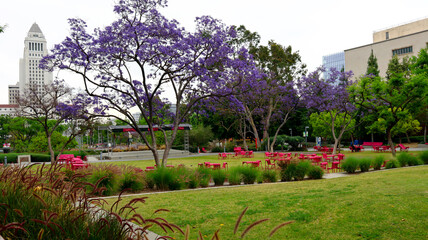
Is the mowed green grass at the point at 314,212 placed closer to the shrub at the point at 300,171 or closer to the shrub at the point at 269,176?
the shrub at the point at 269,176

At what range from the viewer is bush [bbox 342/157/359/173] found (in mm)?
15898

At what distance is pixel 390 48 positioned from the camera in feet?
200

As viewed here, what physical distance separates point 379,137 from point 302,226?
5617cm

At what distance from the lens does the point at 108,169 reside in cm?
1052

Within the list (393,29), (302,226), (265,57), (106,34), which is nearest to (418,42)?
(393,29)

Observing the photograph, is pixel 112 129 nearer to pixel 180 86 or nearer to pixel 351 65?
pixel 180 86

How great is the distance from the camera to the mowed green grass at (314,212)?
17.4ft

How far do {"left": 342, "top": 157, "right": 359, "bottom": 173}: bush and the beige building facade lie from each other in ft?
160

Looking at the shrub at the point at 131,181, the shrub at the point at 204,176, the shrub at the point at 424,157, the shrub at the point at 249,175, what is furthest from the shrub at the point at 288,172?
the shrub at the point at 424,157

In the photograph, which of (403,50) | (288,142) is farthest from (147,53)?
(403,50)

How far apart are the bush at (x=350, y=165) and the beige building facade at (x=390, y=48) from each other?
48.6m

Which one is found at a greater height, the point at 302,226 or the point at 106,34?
the point at 106,34

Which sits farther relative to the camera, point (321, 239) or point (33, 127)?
point (33, 127)

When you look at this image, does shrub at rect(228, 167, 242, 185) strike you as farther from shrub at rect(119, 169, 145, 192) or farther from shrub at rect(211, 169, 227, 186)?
shrub at rect(119, 169, 145, 192)
